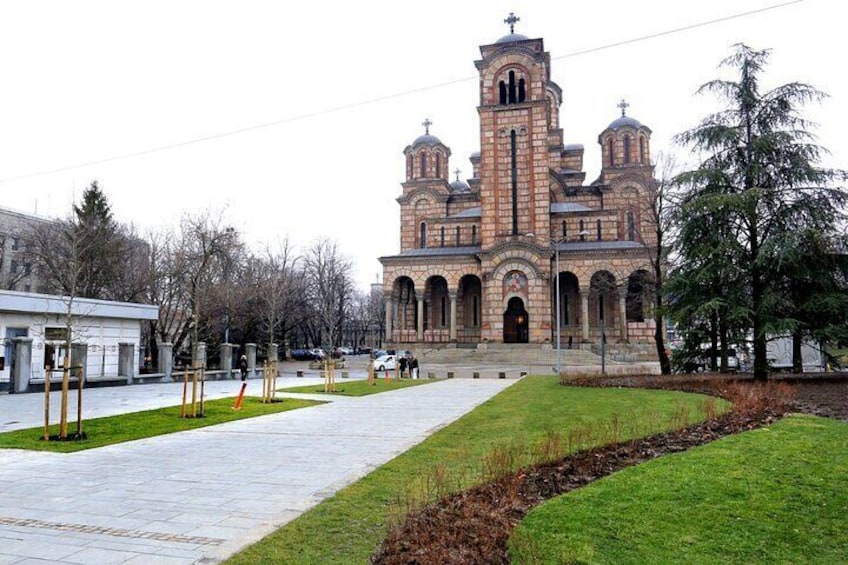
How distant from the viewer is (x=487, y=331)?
49.4 metres

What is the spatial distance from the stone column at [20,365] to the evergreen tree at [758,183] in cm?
2428

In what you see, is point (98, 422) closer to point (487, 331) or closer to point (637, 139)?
point (487, 331)

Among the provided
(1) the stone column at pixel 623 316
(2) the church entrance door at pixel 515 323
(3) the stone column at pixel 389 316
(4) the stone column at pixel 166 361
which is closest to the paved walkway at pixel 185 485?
(4) the stone column at pixel 166 361

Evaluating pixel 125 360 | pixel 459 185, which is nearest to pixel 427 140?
pixel 459 185

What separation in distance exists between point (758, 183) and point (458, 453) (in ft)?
55.7

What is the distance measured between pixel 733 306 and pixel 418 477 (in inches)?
602

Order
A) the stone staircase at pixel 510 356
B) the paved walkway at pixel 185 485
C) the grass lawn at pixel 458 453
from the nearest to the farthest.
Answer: the grass lawn at pixel 458 453, the paved walkway at pixel 185 485, the stone staircase at pixel 510 356

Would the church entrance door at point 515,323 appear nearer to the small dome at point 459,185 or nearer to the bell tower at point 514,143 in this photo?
the bell tower at point 514,143

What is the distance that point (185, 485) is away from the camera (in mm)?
7508

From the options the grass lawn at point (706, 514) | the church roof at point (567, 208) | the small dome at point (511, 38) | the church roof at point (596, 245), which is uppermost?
the small dome at point (511, 38)

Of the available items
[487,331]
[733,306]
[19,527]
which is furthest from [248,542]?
[487,331]

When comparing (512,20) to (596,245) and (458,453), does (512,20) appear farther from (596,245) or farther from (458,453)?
(458,453)

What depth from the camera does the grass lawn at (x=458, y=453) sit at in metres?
5.13

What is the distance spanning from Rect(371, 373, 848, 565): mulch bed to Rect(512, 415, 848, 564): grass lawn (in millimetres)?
247
